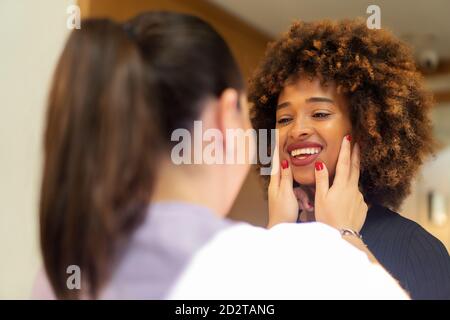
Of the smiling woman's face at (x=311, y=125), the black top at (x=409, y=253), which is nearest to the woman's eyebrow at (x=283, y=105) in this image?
the smiling woman's face at (x=311, y=125)

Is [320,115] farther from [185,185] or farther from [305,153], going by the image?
[185,185]

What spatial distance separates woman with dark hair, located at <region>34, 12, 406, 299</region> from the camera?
849 millimetres

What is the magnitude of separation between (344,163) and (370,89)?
0.14 meters

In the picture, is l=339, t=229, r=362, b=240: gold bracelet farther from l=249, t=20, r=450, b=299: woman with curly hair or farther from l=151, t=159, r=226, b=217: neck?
l=151, t=159, r=226, b=217: neck

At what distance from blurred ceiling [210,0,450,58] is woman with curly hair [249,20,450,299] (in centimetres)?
5

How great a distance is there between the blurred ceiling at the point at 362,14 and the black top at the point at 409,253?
35 cm

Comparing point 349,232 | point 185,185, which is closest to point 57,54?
point 185,185

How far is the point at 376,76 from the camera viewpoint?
Answer: 997 millimetres

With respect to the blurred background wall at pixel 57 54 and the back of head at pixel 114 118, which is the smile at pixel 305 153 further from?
the back of head at pixel 114 118

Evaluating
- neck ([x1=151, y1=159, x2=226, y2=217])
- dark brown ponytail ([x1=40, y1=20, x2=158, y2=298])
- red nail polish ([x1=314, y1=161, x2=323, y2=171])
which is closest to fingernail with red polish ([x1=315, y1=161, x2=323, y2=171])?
red nail polish ([x1=314, y1=161, x2=323, y2=171])

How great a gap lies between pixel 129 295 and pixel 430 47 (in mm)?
779

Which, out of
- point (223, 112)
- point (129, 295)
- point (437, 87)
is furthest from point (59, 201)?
point (437, 87)

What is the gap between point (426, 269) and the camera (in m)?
1.00
